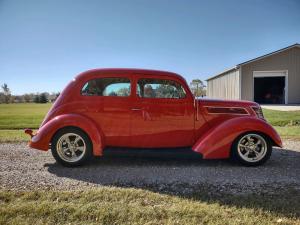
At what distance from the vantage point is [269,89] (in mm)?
28094

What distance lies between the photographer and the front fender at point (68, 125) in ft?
17.7

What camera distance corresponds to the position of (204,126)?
575 cm

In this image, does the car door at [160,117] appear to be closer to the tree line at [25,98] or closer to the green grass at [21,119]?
the green grass at [21,119]

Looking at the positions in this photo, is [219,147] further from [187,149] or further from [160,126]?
[160,126]

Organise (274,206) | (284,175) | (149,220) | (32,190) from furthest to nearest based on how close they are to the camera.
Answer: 1. (284,175)
2. (32,190)
3. (274,206)
4. (149,220)

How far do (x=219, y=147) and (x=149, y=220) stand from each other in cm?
265

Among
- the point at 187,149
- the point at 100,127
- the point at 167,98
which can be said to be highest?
the point at 167,98

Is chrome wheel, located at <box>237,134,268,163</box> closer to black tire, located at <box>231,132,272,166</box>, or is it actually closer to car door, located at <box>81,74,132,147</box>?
black tire, located at <box>231,132,272,166</box>

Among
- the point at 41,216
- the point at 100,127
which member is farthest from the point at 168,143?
the point at 41,216

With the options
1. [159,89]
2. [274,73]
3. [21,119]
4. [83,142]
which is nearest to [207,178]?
[159,89]

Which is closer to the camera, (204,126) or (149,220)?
(149,220)

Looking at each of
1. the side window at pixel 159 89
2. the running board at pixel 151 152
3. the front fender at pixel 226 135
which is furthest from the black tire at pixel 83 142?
the front fender at pixel 226 135

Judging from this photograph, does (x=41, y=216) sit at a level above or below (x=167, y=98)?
below

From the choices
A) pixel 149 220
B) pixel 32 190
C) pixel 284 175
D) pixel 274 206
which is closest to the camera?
pixel 149 220
